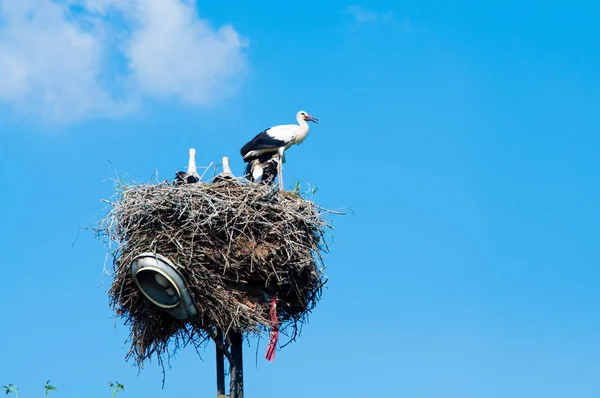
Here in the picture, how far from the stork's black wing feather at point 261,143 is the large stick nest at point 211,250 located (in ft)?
8.43

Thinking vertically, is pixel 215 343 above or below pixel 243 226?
below

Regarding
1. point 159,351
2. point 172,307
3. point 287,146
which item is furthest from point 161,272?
point 287,146

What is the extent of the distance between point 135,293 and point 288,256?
172cm

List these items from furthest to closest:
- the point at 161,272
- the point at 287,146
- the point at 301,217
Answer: the point at 287,146, the point at 301,217, the point at 161,272

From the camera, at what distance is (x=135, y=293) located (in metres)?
11.8

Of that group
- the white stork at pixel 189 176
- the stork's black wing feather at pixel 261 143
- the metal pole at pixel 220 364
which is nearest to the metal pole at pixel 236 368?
the metal pole at pixel 220 364

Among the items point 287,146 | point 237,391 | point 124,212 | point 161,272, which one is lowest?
point 237,391

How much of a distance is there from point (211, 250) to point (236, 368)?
1317 millimetres

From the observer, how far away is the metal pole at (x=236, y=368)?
11.7 m

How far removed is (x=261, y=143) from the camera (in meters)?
14.8

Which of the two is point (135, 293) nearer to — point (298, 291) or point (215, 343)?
point (215, 343)

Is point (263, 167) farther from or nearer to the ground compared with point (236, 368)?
farther from the ground

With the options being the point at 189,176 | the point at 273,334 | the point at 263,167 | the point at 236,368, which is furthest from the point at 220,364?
the point at 263,167

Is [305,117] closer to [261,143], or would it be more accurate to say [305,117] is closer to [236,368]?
[261,143]
